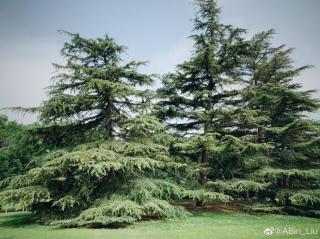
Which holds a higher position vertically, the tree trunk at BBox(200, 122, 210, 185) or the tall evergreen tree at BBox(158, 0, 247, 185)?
the tall evergreen tree at BBox(158, 0, 247, 185)

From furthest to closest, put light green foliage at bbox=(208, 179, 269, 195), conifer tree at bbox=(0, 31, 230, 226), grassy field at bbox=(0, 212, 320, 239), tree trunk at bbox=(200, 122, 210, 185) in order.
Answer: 1. tree trunk at bbox=(200, 122, 210, 185)
2. light green foliage at bbox=(208, 179, 269, 195)
3. conifer tree at bbox=(0, 31, 230, 226)
4. grassy field at bbox=(0, 212, 320, 239)

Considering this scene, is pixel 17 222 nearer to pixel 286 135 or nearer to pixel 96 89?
pixel 96 89

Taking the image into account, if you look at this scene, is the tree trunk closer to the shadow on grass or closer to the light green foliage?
the light green foliage

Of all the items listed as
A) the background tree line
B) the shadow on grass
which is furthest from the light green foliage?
the shadow on grass

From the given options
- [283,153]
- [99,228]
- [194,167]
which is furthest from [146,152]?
[283,153]

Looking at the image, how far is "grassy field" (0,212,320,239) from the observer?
14.0 m

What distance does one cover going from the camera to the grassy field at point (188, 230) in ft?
45.8

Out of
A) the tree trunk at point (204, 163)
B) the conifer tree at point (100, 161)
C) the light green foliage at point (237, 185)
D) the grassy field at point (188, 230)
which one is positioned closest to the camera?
the grassy field at point (188, 230)

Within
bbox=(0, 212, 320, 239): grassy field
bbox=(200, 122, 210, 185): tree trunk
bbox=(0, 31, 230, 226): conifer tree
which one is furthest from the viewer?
bbox=(200, 122, 210, 185): tree trunk

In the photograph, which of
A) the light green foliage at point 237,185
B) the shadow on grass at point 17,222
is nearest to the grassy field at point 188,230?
the shadow on grass at point 17,222

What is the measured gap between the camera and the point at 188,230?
620 inches

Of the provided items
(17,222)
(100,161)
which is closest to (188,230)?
(100,161)

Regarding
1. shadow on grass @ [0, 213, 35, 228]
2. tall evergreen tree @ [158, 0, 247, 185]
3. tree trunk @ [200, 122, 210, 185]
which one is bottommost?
shadow on grass @ [0, 213, 35, 228]

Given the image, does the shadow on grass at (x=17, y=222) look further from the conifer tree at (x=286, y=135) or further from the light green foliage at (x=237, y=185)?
the conifer tree at (x=286, y=135)
